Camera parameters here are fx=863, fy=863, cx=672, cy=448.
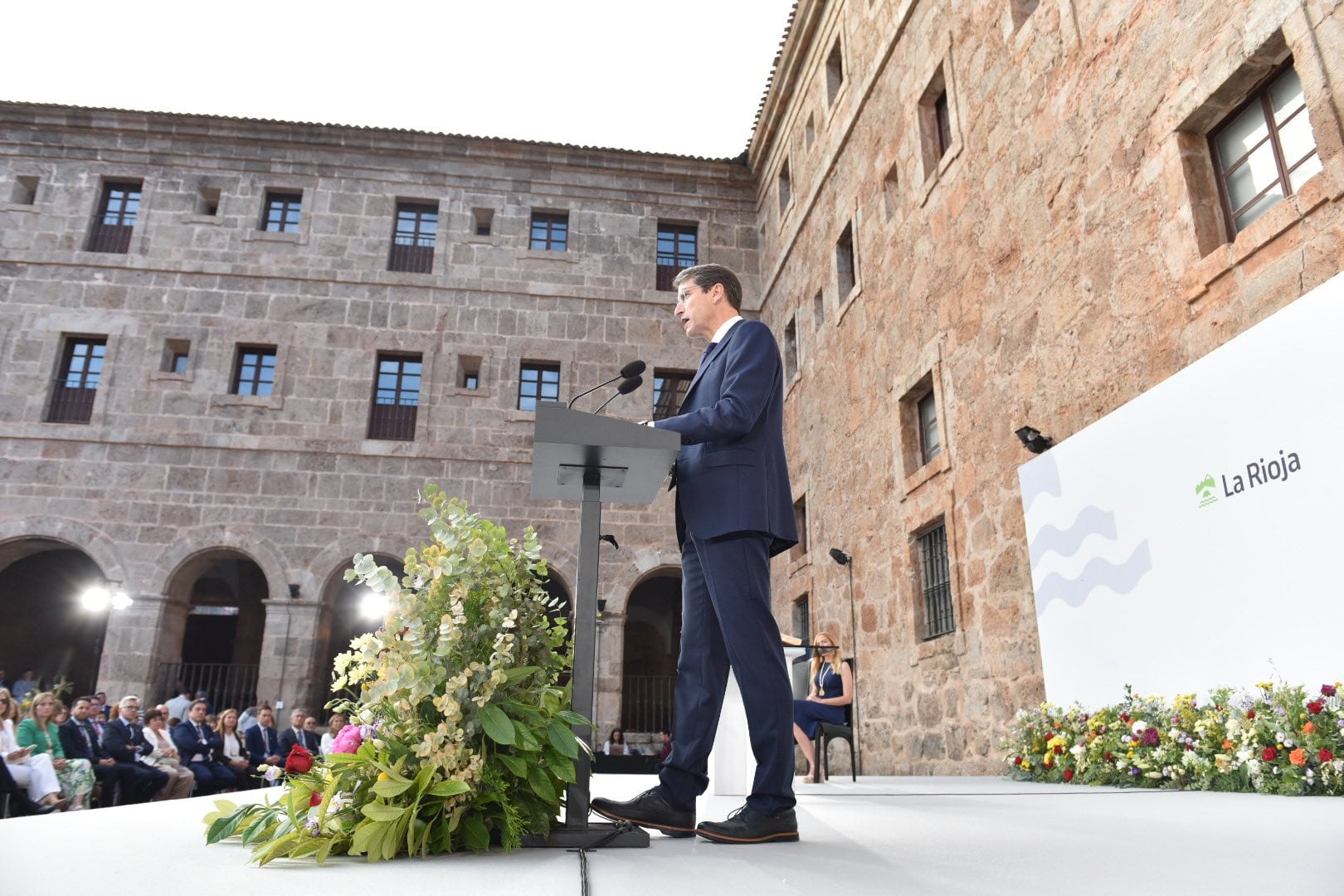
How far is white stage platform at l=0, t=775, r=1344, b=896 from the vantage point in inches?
60.7

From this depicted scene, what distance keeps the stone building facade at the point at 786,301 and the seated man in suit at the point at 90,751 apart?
16.5ft

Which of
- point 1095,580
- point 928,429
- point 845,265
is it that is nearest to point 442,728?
point 1095,580

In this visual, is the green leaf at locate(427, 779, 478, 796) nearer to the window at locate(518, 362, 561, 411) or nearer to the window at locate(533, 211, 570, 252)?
the window at locate(518, 362, 561, 411)

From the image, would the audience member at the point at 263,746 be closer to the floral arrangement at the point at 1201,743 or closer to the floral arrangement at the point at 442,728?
the floral arrangement at the point at 1201,743

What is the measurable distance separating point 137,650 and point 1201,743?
43.4ft

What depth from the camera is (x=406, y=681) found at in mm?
2037

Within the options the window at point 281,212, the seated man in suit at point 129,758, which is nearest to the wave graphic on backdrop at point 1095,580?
the seated man in suit at point 129,758

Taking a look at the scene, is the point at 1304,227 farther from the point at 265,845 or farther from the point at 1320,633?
the point at 265,845

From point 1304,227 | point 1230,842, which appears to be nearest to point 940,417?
point 1304,227

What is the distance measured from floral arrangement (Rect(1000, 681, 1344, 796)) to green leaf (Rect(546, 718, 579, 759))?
3.33 meters

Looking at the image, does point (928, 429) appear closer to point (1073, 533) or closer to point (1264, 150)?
point (1073, 533)

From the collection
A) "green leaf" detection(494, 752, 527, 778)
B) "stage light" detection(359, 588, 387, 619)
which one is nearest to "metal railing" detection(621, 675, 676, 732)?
"stage light" detection(359, 588, 387, 619)

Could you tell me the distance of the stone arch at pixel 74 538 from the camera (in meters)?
12.6

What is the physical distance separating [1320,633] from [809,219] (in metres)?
9.91
